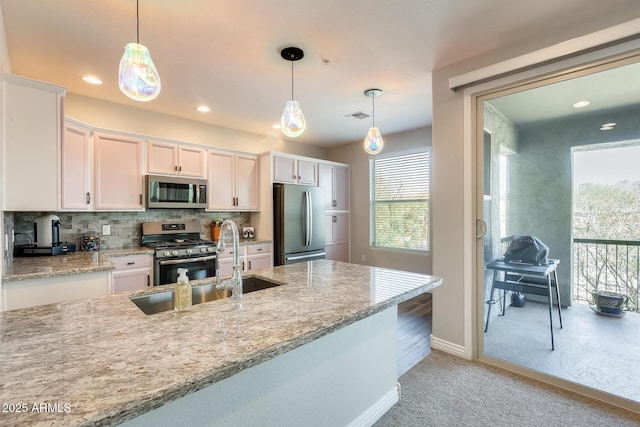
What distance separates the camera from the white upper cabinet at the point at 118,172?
3131 mm

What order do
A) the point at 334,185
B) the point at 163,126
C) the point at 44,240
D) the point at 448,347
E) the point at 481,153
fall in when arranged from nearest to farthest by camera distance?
the point at 481,153 < the point at 448,347 < the point at 44,240 < the point at 163,126 < the point at 334,185

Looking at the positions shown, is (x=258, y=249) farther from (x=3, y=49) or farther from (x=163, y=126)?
(x=3, y=49)

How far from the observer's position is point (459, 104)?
2.56 m

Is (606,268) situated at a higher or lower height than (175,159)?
lower

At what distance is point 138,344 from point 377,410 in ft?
5.10

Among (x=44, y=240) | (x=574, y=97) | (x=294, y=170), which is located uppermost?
(x=574, y=97)

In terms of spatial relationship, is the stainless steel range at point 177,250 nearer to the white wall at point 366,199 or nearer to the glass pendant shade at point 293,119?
the glass pendant shade at point 293,119

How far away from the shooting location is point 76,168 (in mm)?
2877

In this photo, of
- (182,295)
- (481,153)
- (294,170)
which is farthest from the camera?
(294,170)

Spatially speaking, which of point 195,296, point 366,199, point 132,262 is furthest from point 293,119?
point 366,199

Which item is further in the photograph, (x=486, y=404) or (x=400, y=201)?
(x=400, y=201)

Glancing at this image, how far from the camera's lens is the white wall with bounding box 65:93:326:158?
3.24 m

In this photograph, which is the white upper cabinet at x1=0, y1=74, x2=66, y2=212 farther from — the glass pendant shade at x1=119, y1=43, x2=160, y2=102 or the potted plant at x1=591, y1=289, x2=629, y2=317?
the potted plant at x1=591, y1=289, x2=629, y2=317

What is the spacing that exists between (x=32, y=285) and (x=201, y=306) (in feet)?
5.55
